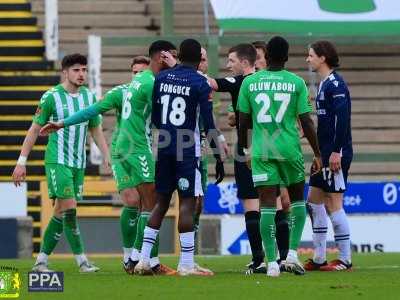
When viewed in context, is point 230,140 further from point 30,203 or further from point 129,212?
point 129,212

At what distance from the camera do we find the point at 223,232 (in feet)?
67.1

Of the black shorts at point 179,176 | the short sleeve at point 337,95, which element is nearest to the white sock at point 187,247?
the black shorts at point 179,176

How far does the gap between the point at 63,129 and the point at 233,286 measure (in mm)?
3389

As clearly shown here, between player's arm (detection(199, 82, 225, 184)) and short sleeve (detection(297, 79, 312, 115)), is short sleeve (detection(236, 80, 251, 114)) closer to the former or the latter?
player's arm (detection(199, 82, 225, 184))

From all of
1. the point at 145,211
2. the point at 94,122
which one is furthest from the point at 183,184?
the point at 94,122

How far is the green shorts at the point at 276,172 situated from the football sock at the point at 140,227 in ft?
4.26

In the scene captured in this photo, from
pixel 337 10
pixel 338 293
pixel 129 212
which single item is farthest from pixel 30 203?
pixel 338 293

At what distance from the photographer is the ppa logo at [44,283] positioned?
11198 millimetres

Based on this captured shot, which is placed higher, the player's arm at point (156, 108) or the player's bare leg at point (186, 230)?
the player's arm at point (156, 108)

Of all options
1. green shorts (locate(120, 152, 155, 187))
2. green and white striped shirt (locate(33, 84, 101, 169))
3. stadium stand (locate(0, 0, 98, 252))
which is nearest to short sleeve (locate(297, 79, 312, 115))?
green shorts (locate(120, 152, 155, 187))

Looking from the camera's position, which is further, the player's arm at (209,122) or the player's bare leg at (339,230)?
the player's bare leg at (339,230)

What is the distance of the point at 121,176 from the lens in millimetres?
13672

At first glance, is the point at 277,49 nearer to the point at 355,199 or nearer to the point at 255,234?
the point at 255,234

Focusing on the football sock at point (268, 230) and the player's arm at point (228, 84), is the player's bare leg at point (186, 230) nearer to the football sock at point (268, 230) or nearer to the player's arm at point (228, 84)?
the football sock at point (268, 230)
